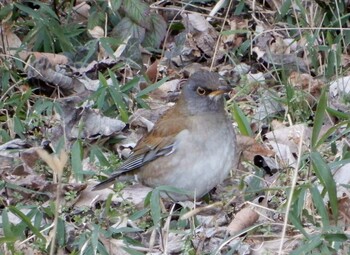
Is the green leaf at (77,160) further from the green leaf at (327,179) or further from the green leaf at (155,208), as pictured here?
the green leaf at (327,179)

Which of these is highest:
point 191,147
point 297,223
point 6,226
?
point 297,223

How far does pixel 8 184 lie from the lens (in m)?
7.66

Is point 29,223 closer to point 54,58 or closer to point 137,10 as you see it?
point 137,10

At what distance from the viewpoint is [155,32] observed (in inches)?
415

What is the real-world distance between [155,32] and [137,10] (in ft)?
2.14

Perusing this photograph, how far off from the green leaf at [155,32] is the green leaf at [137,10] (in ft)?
0.79

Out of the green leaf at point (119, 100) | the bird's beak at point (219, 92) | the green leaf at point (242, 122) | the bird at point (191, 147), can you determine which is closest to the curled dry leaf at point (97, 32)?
the green leaf at point (119, 100)

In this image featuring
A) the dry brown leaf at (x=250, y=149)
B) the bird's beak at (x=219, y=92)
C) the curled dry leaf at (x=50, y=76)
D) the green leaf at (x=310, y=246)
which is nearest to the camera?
the green leaf at (x=310, y=246)

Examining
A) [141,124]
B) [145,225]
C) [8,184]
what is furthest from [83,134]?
[145,225]

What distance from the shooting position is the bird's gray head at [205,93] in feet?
26.0

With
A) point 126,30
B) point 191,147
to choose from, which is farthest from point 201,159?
point 126,30

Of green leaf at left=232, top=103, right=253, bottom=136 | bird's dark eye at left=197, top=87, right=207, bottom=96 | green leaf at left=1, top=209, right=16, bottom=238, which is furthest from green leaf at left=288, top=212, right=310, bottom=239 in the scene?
green leaf at left=232, top=103, right=253, bottom=136

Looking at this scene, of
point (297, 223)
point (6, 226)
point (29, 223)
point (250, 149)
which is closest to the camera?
point (297, 223)

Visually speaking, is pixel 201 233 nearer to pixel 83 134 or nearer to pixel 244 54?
pixel 83 134
